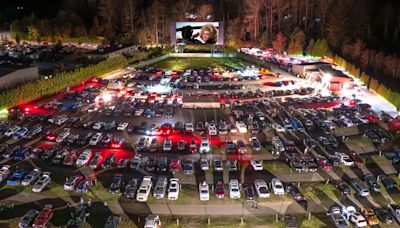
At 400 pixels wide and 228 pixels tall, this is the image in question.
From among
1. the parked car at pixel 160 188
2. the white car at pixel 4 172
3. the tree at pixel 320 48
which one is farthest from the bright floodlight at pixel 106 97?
the tree at pixel 320 48

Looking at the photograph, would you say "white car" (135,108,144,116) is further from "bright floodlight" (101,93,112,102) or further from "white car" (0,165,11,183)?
"white car" (0,165,11,183)

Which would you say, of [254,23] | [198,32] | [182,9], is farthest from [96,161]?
[182,9]

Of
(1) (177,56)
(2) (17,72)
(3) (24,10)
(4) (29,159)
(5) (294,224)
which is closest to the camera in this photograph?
(5) (294,224)

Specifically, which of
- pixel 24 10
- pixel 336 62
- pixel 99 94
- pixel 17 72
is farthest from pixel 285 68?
pixel 24 10

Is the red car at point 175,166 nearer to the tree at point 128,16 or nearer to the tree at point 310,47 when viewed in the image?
the tree at point 310,47

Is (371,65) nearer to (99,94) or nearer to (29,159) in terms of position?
(99,94)
